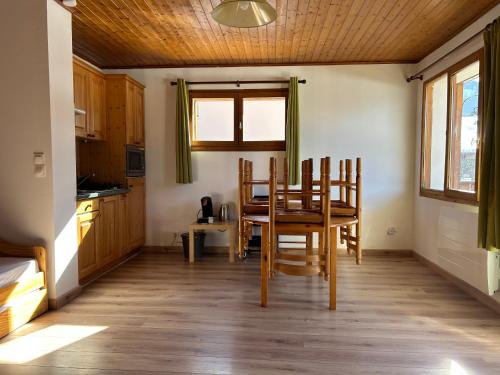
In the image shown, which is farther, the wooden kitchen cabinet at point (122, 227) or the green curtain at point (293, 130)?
the green curtain at point (293, 130)

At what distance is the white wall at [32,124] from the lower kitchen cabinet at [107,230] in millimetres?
409

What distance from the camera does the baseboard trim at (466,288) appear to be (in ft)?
8.70

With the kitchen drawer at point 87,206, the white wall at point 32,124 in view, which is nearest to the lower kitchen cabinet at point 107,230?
the kitchen drawer at point 87,206

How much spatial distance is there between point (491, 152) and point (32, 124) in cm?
367

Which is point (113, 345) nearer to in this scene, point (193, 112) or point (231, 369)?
point (231, 369)

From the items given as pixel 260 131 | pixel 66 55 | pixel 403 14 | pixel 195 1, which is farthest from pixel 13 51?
pixel 403 14

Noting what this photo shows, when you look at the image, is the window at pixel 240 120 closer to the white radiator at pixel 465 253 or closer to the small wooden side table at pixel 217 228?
the small wooden side table at pixel 217 228

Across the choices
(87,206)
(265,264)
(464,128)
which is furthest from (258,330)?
(464,128)

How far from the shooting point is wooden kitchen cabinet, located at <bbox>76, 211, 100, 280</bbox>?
3.04 metres

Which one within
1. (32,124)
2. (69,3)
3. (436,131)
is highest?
(69,3)

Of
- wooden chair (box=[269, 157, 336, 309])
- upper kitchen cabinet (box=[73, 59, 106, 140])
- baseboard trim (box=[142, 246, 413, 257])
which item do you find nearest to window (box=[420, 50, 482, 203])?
baseboard trim (box=[142, 246, 413, 257])

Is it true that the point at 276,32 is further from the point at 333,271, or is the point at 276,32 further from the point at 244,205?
the point at 333,271

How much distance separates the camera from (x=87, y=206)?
313 centimetres

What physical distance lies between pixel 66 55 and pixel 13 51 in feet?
1.22
